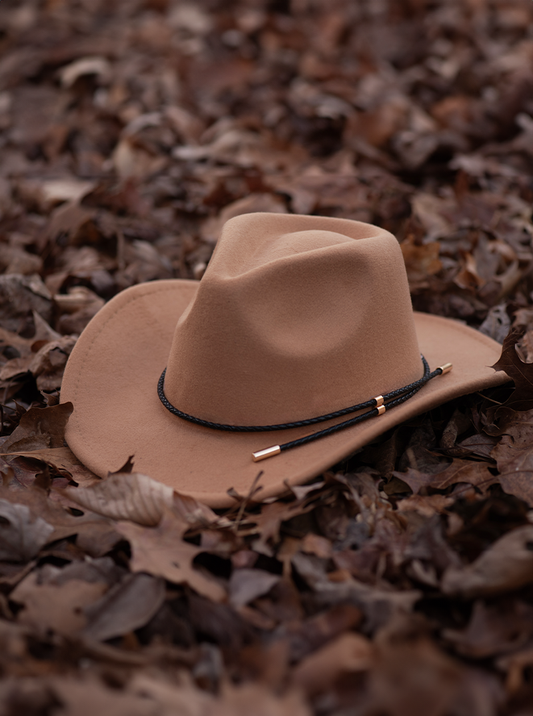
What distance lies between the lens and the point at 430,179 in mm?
4410

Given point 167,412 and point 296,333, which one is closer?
point 296,333

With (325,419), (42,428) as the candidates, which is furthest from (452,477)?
(42,428)

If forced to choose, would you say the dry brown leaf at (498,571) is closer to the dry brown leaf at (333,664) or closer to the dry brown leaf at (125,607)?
the dry brown leaf at (333,664)

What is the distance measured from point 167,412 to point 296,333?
1.76ft

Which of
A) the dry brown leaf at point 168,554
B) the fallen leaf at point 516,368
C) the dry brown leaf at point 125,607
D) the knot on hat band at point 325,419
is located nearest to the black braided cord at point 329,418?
the knot on hat band at point 325,419

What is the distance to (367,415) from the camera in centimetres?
190

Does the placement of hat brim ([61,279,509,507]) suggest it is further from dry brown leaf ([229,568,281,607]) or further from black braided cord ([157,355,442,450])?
dry brown leaf ([229,568,281,607])

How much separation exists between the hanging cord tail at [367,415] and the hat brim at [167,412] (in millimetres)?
17

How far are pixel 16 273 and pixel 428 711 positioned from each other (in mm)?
2889

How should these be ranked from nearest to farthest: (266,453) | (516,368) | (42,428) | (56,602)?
(56,602)
(266,453)
(516,368)
(42,428)

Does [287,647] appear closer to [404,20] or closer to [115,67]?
[115,67]

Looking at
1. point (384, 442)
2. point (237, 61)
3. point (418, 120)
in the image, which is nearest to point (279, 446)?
point (384, 442)

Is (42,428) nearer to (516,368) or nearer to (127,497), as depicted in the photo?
(127,497)

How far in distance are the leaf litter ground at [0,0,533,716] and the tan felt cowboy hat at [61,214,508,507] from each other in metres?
0.11
